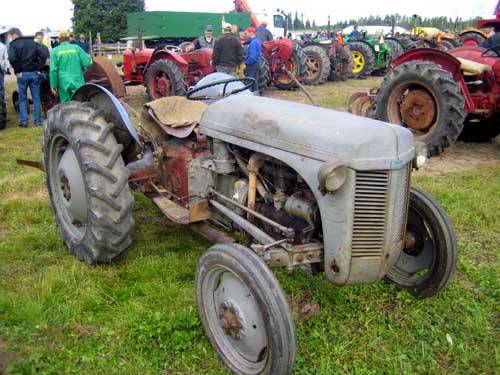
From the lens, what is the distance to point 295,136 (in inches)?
97.8

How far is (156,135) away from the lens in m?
3.77

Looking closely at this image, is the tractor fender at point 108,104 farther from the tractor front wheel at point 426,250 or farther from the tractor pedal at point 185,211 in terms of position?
the tractor front wheel at point 426,250

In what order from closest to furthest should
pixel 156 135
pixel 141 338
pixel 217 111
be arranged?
pixel 141 338
pixel 217 111
pixel 156 135

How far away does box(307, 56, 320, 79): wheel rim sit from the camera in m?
14.1

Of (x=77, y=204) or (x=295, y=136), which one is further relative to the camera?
(x=77, y=204)

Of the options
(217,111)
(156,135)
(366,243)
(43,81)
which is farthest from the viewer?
(43,81)

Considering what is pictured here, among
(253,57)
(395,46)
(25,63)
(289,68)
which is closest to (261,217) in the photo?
(25,63)

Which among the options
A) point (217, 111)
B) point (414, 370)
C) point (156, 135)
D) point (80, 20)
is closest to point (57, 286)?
point (156, 135)

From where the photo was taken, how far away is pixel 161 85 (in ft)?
32.3

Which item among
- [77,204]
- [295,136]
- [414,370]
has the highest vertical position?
[295,136]

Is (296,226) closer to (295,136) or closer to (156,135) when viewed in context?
(295,136)

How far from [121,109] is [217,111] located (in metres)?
0.94

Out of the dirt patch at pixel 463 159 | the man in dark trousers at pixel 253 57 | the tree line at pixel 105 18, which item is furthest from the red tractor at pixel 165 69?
the tree line at pixel 105 18

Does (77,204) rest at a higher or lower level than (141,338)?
higher
